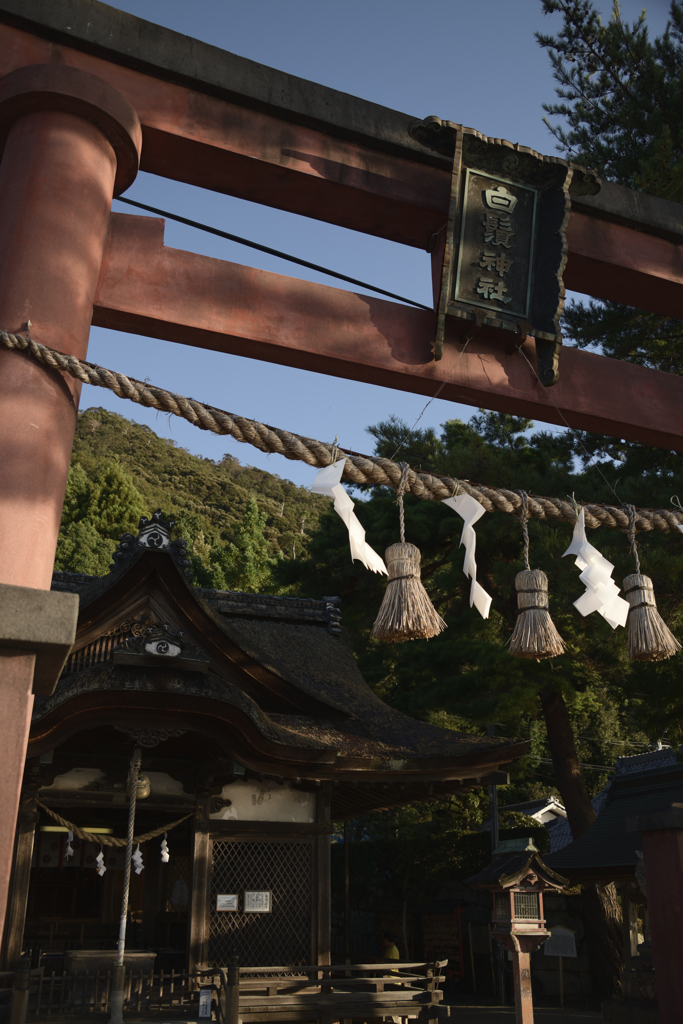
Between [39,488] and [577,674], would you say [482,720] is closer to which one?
[577,674]

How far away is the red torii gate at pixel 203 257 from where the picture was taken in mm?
3197

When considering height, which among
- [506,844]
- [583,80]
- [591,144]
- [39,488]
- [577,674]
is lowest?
Answer: [506,844]

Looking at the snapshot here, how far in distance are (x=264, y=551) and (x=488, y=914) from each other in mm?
20566

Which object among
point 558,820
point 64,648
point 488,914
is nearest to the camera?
point 64,648

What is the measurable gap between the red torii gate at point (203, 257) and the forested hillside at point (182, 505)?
10.9m

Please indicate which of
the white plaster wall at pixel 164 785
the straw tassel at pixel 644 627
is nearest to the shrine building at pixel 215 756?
the white plaster wall at pixel 164 785

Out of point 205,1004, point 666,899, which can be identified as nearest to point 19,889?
point 205,1004

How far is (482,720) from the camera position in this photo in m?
11.6

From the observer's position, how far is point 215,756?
7695 mm

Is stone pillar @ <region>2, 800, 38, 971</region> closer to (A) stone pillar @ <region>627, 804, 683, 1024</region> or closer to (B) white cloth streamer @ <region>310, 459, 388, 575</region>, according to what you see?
(B) white cloth streamer @ <region>310, 459, 388, 575</region>

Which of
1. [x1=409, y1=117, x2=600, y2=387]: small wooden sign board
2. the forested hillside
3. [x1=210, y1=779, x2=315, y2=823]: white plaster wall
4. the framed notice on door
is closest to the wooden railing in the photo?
the framed notice on door

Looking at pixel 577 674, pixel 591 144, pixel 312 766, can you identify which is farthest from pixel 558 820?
pixel 591 144

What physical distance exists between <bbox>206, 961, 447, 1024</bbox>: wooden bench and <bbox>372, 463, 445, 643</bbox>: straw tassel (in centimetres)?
458

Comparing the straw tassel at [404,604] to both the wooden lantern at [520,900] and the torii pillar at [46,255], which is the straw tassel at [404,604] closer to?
the torii pillar at [46,255]
